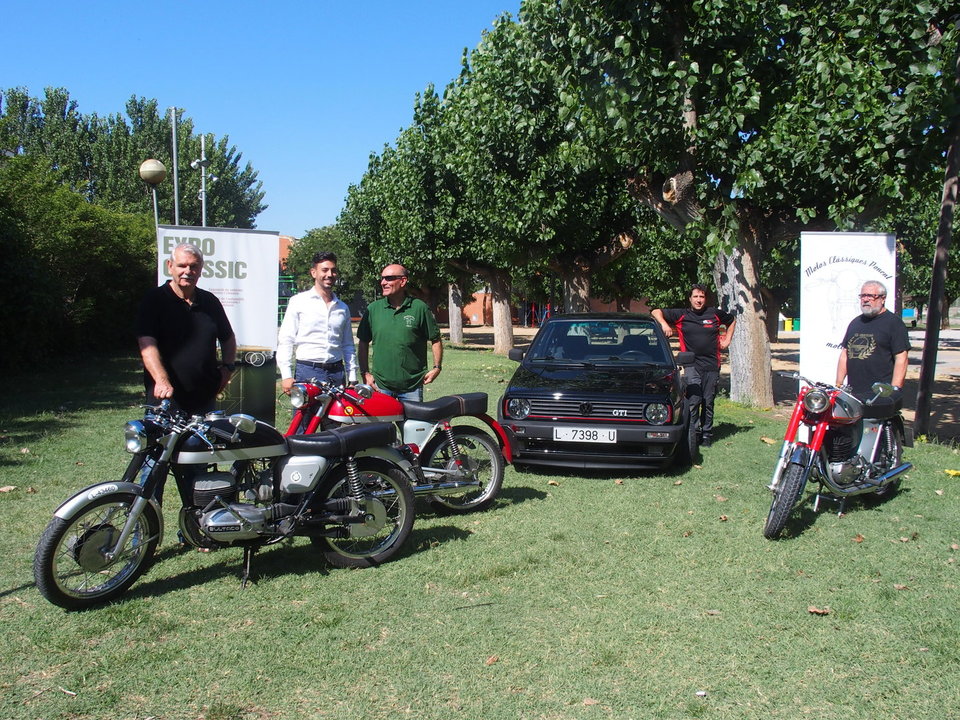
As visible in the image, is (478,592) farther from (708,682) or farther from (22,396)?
(22,396)

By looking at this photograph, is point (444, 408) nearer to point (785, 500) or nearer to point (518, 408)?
point (518, 408)

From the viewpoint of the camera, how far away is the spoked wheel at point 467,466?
6.30 metres

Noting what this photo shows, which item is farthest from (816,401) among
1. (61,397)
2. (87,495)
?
(61,397)

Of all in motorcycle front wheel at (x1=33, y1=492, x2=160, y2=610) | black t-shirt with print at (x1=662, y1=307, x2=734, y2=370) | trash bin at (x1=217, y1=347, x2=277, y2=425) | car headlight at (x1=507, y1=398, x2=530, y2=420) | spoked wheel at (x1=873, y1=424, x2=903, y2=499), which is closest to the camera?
motorcycle front wheel at (x1=33, y1=492, x2=160, y2=610)

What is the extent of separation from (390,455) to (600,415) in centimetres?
281

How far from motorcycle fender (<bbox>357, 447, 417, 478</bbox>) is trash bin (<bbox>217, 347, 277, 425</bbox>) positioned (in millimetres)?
3276

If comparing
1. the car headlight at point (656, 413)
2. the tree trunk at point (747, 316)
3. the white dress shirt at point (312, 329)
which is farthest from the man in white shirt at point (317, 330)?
the tree trunk at point (747, 316)

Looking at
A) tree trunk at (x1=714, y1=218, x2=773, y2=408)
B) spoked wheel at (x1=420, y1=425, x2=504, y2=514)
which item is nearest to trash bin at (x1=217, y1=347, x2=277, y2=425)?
spoked wheel at (x1=420, y1=425, x2=504, y2=514)

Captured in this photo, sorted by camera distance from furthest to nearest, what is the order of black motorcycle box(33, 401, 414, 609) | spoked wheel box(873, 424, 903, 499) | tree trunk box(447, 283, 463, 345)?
tree trunk box(447, 283, 463, 345) → spoked wheel box(873, 424, 903, 499) → black motorcycle box(33, 401, 414, 609)

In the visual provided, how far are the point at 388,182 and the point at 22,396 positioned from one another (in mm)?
18781

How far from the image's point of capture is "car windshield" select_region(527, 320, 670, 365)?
8844mm

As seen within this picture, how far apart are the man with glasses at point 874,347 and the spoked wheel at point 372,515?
3.93 metres

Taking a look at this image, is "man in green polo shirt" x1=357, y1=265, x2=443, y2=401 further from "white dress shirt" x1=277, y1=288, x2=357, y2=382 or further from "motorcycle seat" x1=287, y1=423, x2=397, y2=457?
"motorcycle seat" x1=287, y1=423, x2=397, y2=457

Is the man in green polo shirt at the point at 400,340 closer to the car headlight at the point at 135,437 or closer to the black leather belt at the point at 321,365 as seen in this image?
the black leather belt at the point at 321,365
